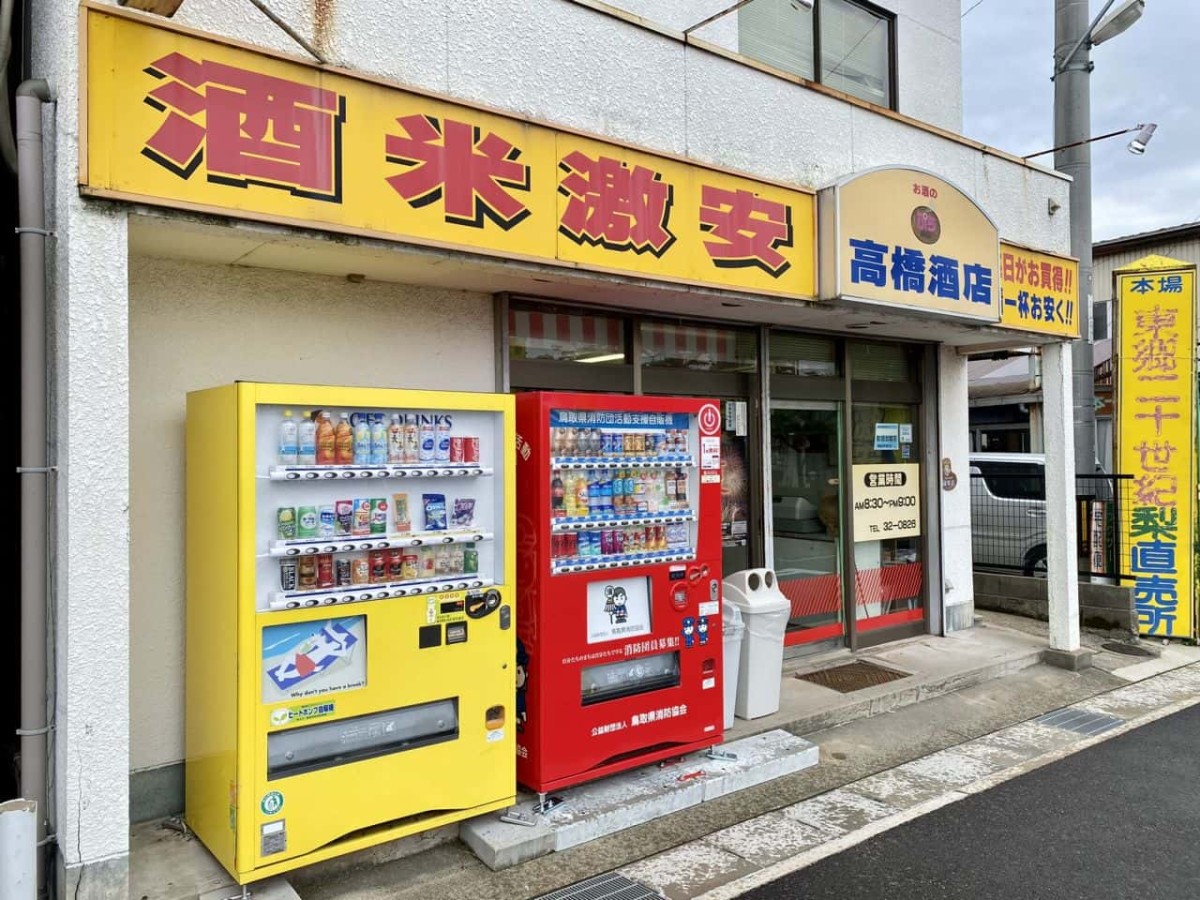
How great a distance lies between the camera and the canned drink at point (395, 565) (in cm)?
429

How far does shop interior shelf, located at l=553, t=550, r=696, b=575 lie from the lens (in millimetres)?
4845

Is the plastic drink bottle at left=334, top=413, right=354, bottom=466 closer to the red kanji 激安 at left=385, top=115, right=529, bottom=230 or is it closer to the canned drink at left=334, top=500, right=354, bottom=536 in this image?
the canned drink at left=334, top=500, right=354, bottom=536

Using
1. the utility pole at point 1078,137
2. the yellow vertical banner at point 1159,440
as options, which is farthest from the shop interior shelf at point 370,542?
the yellow vertical banner at point 1159,440

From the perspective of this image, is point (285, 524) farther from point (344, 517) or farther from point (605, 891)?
point (605, 891)

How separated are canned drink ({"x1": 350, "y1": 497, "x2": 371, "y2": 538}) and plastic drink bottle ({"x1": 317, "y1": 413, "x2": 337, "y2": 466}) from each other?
261 mm

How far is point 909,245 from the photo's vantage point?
6.74 m

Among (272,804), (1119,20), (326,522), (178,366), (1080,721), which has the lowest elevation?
(1080,721)

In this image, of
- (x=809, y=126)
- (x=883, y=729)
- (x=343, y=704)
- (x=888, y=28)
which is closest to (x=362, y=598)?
(x=343, y=704)

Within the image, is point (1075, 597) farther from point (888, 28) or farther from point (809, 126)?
point (888, 28)

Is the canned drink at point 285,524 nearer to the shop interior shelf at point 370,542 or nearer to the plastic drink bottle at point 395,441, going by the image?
the shop interior shelf at point 370,542

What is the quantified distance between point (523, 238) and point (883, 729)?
4573mm

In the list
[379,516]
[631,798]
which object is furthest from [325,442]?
[631,798]

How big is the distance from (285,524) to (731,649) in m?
3.40

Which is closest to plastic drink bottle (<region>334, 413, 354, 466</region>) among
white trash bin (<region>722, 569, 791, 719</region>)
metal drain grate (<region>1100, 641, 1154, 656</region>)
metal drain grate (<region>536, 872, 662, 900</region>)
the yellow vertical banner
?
metal drain grate (<region>536, 872, 662, 900</region>)
